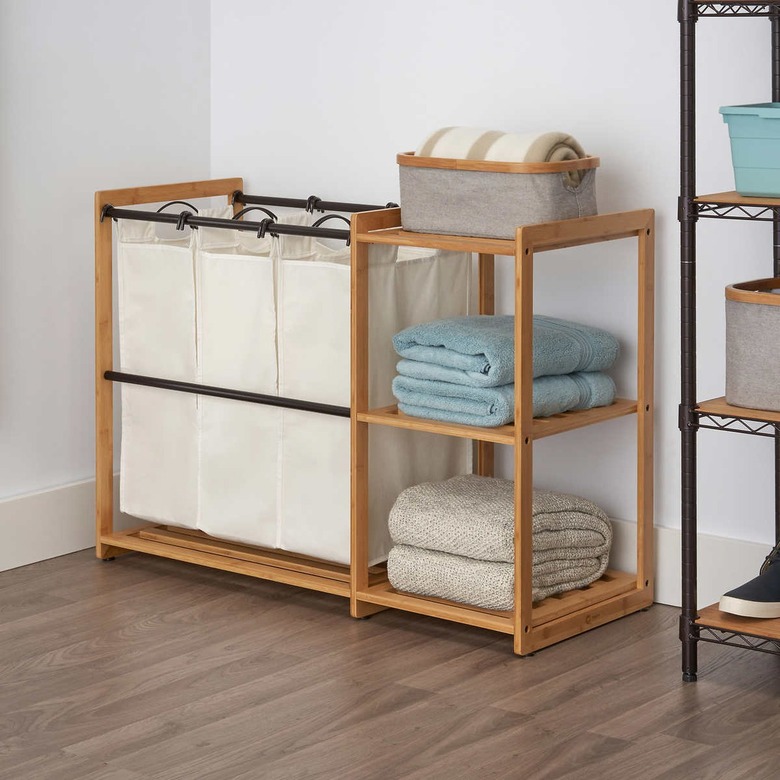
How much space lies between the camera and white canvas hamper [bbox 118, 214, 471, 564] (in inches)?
107

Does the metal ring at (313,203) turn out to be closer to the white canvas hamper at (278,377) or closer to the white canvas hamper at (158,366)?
the white canvas hamper at (278,377)

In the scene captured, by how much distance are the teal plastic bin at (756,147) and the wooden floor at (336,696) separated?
0.81 meters

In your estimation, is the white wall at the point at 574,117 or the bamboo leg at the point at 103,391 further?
the bamboo leg at the point at 103,391

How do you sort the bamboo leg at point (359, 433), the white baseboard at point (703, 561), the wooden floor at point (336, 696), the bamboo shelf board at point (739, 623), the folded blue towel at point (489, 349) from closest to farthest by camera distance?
the wooden floor at point (336, 696)
the bamboo shelf board at point (739, 623)
the folded blue towel at point (489, 349)
the bamboo leg at point (359, 433)
the white baseboard at point (703, 561)

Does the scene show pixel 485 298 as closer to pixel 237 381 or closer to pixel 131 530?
pixel 237 381

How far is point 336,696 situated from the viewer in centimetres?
230

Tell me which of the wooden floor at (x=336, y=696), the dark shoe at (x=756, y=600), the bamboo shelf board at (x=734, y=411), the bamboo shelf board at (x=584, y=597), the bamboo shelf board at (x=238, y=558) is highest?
the bamboo shelf board at (x=734, y=411)

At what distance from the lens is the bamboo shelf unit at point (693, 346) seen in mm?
2205

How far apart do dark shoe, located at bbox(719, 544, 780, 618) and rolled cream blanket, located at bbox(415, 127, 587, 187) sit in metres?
0.75

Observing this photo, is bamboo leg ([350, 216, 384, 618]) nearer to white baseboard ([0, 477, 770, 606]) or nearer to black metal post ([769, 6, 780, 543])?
white baseboard ([0, 477, 770, 606])

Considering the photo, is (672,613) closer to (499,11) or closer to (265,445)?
(265,445)

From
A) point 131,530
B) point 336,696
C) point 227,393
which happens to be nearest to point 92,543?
point 131,530

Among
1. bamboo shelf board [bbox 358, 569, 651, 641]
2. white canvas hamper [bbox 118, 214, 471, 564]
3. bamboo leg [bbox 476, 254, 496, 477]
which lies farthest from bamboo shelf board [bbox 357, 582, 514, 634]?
bamboo leg [bbox 476, 254, 496, 477]

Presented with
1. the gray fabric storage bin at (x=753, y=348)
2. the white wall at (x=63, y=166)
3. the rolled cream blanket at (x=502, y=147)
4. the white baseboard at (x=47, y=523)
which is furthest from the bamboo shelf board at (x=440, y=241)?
the white baseboard at (x=47, y=523)
